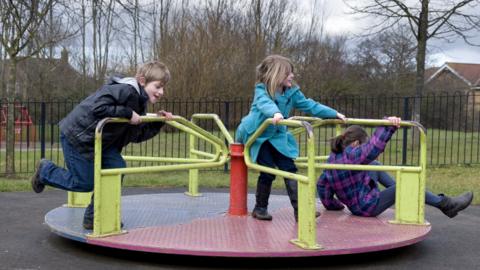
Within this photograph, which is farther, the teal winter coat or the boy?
the teal winter coat

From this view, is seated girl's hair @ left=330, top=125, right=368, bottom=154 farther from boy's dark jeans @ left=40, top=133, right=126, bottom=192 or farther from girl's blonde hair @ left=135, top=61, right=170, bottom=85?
boy's dark jeans @ left=40, top=133, right=126, bottom=192

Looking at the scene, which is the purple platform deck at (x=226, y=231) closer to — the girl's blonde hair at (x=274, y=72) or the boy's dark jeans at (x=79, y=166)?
the boy's dark jeans at (x=79, y=166)

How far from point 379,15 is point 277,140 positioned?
1066 cm

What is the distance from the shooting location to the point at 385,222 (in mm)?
4957

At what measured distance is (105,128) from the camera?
14.4 feet

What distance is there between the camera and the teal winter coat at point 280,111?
15.4 feet

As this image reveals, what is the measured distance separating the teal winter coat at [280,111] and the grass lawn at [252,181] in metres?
3.48

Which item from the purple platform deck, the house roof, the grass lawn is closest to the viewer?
the purple platform deck

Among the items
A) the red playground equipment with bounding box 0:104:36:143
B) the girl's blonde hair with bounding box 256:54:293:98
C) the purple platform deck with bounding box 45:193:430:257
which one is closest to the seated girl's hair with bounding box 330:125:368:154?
the purple platform deck with bounding box 45:193:430:257

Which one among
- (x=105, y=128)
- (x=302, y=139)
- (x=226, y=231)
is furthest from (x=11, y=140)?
Answer: (x=302, y=139)

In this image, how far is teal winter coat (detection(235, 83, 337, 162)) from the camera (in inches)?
185

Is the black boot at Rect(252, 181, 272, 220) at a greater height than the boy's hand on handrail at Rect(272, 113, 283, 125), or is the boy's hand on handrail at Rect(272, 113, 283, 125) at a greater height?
the boy's hand on handrail at Rect(272, 113, 283, 125)

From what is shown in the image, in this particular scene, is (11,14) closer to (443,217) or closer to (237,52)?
(443,217)

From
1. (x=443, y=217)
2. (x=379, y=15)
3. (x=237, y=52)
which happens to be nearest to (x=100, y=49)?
(x=237, y=52)
